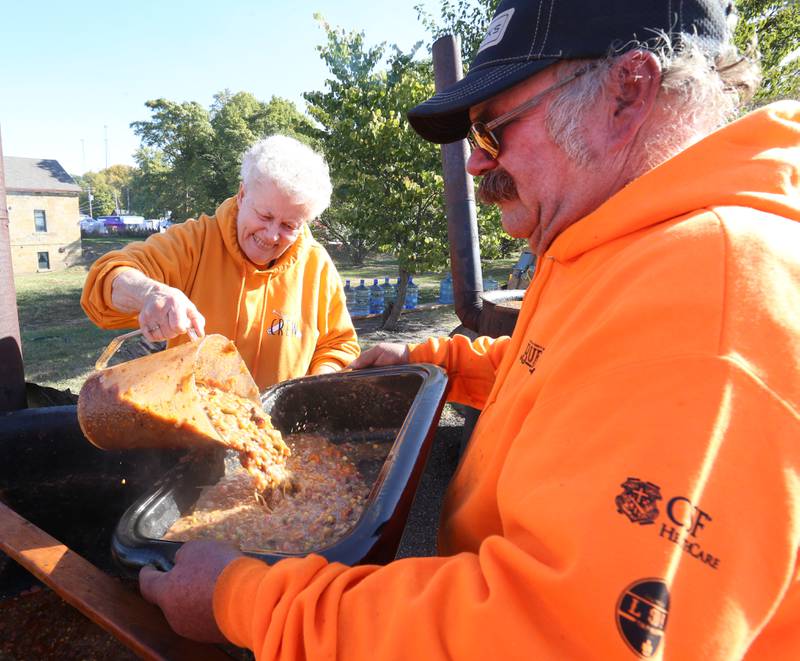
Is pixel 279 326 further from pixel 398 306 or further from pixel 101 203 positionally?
pixel 101 203

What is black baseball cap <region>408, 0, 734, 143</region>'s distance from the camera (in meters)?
1.20

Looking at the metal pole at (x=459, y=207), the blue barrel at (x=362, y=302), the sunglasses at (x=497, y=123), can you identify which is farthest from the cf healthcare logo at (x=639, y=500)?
the blue barrel at (x=362, y=302)

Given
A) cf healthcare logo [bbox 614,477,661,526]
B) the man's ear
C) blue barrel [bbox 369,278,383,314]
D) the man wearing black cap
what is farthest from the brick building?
cf healthcare logo [bbox 614,477,661,526]

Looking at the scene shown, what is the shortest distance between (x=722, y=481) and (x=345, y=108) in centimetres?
1148

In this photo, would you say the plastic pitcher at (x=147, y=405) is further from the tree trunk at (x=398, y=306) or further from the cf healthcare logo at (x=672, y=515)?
the tree trunk at (x=398, y=306)

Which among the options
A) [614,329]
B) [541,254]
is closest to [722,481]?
[614,329]

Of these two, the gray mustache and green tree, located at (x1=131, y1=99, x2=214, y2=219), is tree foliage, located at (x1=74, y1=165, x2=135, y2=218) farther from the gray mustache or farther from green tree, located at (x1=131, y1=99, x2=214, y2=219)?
the gray mustache

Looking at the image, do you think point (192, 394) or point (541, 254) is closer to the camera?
point (541, 254)

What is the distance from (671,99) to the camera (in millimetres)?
1204

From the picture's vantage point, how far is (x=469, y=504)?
4.02 ft

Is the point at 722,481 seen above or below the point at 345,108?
below

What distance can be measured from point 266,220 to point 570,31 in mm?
1974

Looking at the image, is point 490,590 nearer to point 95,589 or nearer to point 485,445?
point 485,445

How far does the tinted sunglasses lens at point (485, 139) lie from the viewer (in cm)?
143
